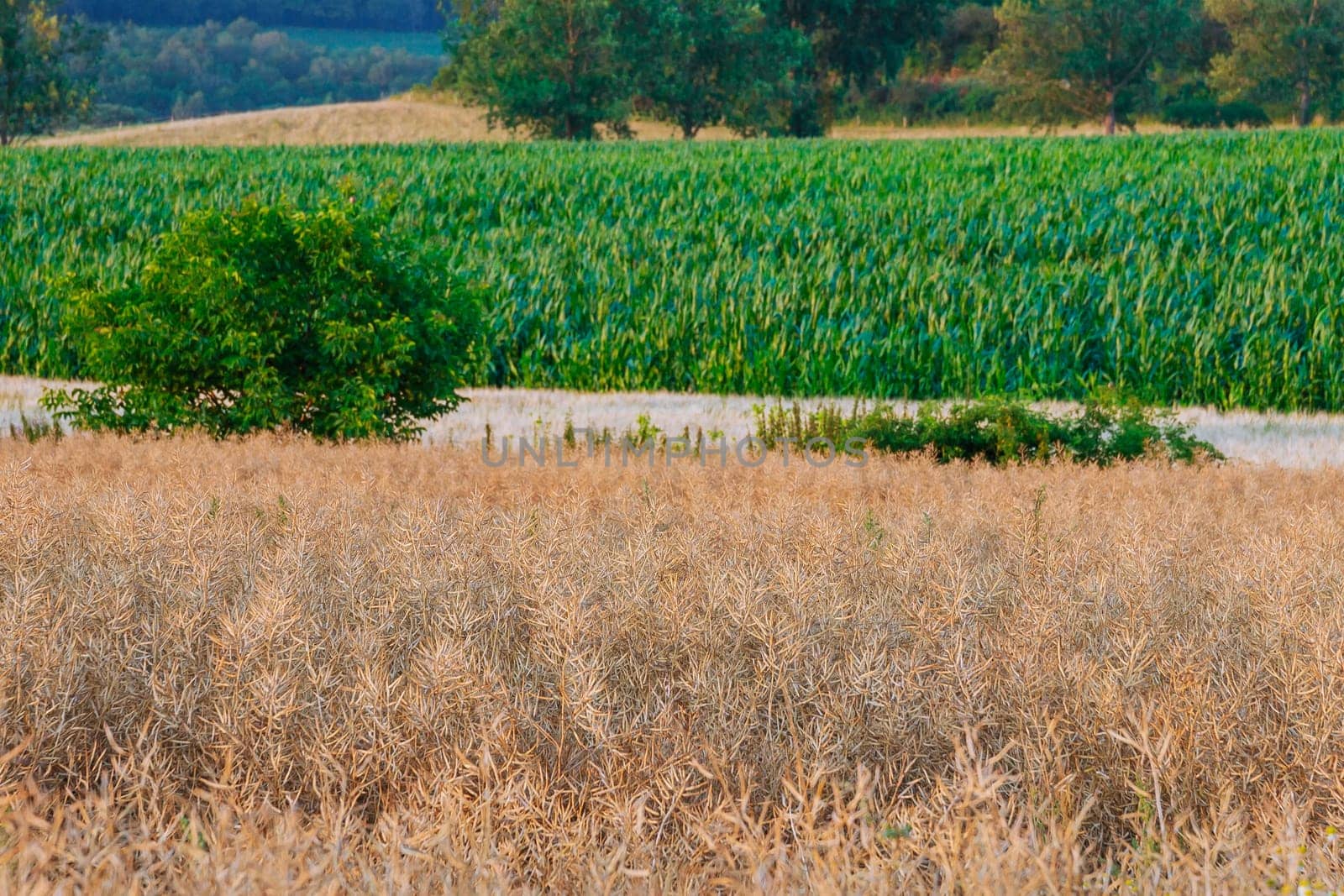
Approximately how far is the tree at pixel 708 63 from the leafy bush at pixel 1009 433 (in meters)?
41.4

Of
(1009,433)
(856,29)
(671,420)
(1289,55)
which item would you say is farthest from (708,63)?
(1009,433)

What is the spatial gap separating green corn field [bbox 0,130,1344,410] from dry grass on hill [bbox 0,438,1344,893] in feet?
22.5

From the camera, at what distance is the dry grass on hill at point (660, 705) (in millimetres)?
2336

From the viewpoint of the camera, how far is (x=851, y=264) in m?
15.8

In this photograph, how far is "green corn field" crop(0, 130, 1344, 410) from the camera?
13148mm

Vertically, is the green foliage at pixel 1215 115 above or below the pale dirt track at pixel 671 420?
above

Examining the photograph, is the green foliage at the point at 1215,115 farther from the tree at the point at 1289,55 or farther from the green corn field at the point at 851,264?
the green corn field at the point at 851,264

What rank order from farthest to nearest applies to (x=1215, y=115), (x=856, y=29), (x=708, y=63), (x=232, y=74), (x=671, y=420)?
(x=232, y=74) → (x=856, y=29) → (x=1215, y=115) → (x=708, y=63) → (x=671, y=420)

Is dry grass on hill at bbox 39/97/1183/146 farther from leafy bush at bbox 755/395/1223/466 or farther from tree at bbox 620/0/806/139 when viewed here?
leafy bush at bbox 755/395/1223/466

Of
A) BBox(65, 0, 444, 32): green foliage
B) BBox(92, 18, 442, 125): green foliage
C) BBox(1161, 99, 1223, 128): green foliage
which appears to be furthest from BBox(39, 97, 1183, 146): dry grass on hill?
BBox(65, 0, 444, 32): green foliage

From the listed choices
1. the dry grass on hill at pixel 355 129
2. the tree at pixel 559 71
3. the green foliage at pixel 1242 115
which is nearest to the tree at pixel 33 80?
the dry grass on hill at pixel 355 129

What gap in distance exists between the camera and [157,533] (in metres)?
4.42

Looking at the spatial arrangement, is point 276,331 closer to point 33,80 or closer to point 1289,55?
point 33,80

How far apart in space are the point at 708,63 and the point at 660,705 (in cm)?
5079
